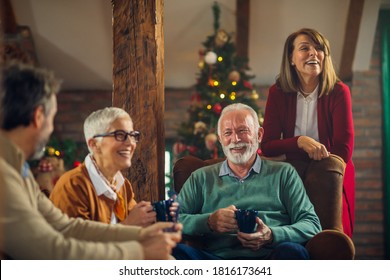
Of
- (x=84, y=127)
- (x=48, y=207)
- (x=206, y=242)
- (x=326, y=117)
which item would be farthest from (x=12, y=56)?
(x=326, y=117)

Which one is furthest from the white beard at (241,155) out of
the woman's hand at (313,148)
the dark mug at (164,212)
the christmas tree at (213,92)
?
the christmas tree at (213,92)

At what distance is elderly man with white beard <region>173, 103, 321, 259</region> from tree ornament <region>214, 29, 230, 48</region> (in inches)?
76.8

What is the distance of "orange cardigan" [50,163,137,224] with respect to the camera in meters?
2.94

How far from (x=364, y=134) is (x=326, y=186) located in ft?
1.83

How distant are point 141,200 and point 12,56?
93cm

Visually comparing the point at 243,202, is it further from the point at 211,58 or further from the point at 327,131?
the point at 211,58

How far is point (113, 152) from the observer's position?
305 centimetres

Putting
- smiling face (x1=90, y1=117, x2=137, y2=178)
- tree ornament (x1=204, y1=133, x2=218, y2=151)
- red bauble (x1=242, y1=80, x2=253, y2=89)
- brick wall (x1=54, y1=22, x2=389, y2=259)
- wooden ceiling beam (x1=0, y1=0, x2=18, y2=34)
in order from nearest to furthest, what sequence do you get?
smiling face (x1=90, y1=117, x2=137, y2=178), wooden ceiling beam (x1=0, y1=0, x2=18, y2=34), brick wall (x1=54, y1=22, x2=389, y2=259), tree ornament (x1=204, y1=133, x2=218, y2=151), red bauble (x1=242, y1=80, x2=253, y2=89)

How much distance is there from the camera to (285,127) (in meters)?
3.48

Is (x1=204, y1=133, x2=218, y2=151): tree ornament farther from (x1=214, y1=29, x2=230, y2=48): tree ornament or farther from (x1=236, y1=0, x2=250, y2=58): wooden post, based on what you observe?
(x1=236, y1=0, x2=250, y2=58): wooden post

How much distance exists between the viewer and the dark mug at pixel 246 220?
121 inches

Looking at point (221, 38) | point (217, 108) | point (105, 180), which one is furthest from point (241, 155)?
point (221, 38)

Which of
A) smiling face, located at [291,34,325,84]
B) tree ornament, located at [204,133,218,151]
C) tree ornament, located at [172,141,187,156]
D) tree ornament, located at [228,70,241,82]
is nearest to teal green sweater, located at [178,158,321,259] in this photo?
smiling face, located at [291,34,325,84]

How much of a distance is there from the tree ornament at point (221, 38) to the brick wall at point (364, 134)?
123 cm
